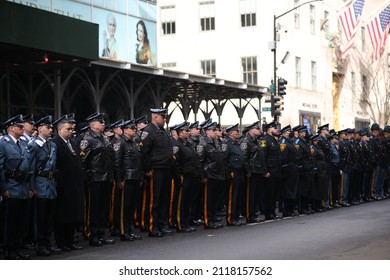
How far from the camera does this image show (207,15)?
5253 cm

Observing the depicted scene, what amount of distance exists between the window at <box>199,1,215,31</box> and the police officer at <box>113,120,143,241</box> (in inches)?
1483

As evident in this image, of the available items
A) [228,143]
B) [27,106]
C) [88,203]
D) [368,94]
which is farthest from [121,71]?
[368,94]

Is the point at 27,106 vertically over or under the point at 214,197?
over

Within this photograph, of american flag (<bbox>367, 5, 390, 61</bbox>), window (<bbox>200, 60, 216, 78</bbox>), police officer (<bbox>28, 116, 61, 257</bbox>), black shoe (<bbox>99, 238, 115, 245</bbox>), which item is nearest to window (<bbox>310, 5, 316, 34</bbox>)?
american flag (<bbox>367, 5, 390, 61</bbox>)

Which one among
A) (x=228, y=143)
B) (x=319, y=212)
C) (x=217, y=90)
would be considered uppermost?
(x=217, y=90)

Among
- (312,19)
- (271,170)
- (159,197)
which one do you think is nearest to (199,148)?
(159,197)

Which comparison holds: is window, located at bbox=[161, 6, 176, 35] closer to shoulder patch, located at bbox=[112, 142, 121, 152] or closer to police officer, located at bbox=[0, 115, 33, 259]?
shoulder patch, located at bbox=[112, 142, 121, 152]

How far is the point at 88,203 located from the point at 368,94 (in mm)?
49732

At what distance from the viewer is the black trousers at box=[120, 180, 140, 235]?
49.2ft

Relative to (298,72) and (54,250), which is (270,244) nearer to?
(54,250)

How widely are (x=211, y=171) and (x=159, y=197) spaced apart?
2043 millimetres

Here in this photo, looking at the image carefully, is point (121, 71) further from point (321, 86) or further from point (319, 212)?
point (321, 86)

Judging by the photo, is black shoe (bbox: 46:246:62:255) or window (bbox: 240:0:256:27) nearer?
black shoe (bbox: 46:246:62:255)
